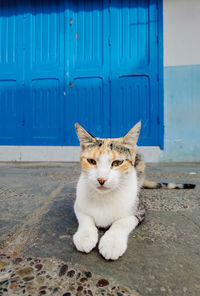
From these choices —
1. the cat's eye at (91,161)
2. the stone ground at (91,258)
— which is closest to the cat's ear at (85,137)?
the cat's eye at (91,161)

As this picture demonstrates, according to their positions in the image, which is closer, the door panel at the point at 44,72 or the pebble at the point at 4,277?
the pebble at the point at 4,277

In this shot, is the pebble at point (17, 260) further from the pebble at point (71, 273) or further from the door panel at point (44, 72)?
the door panel at point (44, 72)

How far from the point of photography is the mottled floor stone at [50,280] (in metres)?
0.51

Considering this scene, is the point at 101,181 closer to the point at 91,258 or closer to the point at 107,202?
the point at 107,202

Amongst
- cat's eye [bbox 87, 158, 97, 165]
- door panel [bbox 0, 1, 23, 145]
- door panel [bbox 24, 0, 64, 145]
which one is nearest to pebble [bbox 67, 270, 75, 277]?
cat's eye [bbox 87, 158, 97, 165]

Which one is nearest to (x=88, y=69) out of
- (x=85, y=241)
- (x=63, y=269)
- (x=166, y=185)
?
(x=166, y=185)

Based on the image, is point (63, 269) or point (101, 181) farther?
point (101, 181)

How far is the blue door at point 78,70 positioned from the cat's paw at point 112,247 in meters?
3.09

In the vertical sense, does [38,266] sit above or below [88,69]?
below

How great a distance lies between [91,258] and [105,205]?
0.31m

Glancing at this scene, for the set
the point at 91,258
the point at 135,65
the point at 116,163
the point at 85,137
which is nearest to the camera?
the point at 91,258

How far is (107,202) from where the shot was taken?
0.95m

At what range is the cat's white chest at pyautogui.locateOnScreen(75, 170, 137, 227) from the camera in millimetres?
910

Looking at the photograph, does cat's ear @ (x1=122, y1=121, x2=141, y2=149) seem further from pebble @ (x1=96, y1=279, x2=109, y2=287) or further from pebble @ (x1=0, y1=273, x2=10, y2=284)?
pebble @ (x1=0, y1=273, x2=10, y2=284)
